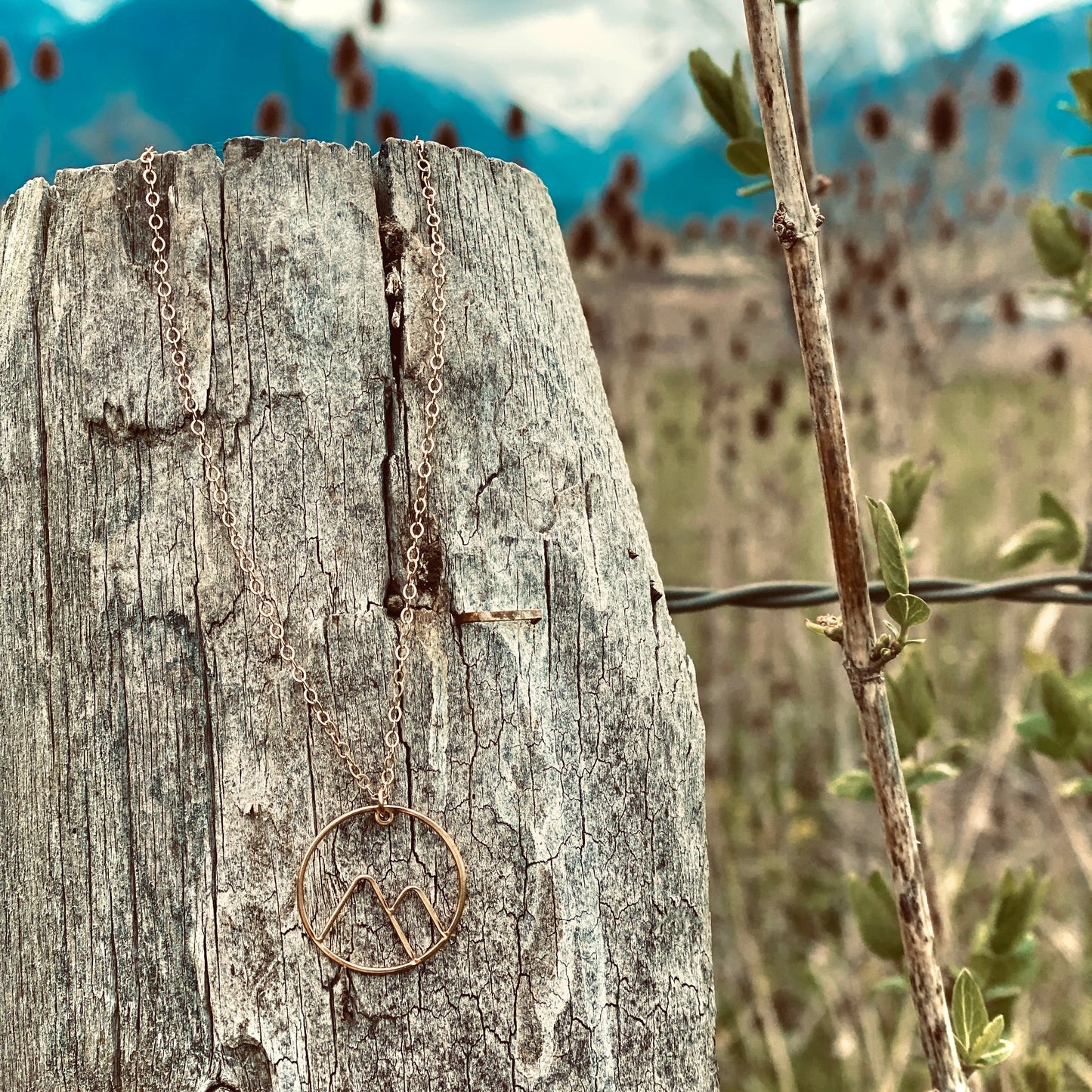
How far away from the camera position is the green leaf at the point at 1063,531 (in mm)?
1440

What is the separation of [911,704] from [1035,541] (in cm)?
34

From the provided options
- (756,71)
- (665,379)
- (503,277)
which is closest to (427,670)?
(503,277)

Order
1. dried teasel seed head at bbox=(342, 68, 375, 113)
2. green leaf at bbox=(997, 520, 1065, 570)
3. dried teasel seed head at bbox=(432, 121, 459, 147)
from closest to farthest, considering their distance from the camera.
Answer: green leaf at bbox=(997, 520, 1065, 570) < dried teasel seed head at bbox=(432, 121, 459, 147) < dried teasel seed head at bbox=(342, 68, 375, 113)

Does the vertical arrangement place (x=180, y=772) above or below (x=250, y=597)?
below

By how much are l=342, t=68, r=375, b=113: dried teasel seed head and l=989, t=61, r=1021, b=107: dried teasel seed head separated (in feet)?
7.07

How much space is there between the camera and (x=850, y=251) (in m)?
3.79

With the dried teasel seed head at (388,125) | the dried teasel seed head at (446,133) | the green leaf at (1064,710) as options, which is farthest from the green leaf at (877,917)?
the dried teasel seed head at (388,125)

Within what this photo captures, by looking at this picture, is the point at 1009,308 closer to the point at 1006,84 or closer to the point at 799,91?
the point at 1006,84

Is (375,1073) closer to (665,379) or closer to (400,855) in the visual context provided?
(400,855)

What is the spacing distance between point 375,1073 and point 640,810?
0.35m

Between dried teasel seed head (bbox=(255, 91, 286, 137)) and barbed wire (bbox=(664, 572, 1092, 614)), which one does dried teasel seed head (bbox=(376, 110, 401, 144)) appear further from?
barbed wire (bbox=(664, 572, 1092, 614))

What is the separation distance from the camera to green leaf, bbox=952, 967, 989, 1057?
1.00 metres

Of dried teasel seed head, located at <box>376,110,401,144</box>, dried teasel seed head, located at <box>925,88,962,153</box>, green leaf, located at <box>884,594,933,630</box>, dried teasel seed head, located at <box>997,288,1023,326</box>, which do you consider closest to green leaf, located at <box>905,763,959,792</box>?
green leaf, located at <box>884,594,933,630</box>

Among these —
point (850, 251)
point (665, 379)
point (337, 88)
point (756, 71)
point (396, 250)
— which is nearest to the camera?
point (756, 71)
